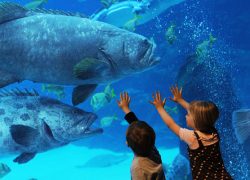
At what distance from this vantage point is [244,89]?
16.6 metres

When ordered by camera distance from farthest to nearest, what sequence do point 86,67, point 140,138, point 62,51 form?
point 62,51 → point 86,67 → point 140,138

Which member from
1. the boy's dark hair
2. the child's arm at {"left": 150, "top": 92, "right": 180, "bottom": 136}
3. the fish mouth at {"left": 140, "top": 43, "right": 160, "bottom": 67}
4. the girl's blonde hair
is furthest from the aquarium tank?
the boy's dark hair

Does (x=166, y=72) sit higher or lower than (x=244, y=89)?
Answer: higher

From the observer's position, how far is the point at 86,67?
3.14 meters

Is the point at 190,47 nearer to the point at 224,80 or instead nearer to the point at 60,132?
the point at 224,80

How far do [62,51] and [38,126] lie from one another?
0.87 meters

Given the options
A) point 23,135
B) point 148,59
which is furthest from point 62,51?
point 23,135

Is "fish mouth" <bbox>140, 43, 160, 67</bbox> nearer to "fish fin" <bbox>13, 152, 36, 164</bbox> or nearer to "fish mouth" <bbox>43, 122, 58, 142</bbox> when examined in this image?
"fish mouth" <bbox>43, 122, 58, 142</bbox>

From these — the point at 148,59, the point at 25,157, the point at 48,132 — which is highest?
the point at 148,59

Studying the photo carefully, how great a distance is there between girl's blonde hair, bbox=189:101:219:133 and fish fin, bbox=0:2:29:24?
178 cm

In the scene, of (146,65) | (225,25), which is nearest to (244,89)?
(225,25)

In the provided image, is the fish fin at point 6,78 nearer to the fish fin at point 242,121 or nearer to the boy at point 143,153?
the boy at point 143,153

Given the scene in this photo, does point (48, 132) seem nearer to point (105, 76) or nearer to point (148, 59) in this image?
point (105, 76)

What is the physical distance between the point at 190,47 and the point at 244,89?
3.32m
